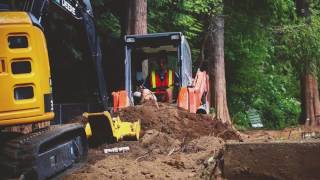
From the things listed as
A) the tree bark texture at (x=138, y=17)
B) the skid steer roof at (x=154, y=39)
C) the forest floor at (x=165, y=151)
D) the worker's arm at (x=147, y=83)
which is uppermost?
the tree bark texture at (x=138, y=17)

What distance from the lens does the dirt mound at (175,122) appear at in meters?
11.9

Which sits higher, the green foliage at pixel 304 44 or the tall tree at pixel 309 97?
the green foliage at pixel 304 44

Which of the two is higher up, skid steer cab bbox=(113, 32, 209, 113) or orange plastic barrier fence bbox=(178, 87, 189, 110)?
skid steer cab bbox=(113, 32, 209, 113)

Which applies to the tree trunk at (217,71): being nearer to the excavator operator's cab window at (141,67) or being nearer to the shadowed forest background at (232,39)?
the shadowed forest background at (232,39)

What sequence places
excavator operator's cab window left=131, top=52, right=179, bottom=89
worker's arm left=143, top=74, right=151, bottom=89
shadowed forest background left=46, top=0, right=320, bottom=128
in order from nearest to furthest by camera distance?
1. worker's arm left=143, top=74, right=151, bottom=89
2. excavator operator's cab window left=131, top=52, right=179, bottom=89
3. shadowed forest background left=46, top=0, right=320, bottom=128

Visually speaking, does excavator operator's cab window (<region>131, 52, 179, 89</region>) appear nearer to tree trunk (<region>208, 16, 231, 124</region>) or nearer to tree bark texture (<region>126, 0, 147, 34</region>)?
tree bark texture (<region>126, 0, 147, 34</region>)

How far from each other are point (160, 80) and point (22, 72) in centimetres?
866

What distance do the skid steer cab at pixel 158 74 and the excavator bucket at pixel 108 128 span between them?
8.34 feet

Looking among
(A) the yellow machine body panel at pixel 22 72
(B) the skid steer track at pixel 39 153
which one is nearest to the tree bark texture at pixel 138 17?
(B) the skid steer track at pixel 39 153

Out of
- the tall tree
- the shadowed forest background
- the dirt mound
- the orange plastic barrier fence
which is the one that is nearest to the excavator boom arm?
the dirt mound

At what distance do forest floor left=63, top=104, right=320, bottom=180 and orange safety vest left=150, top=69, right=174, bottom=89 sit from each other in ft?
5.33

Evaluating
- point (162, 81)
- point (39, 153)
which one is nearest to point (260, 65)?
point (162, 81)

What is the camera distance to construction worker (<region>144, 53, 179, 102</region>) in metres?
14.5

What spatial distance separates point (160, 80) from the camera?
47.8ft
